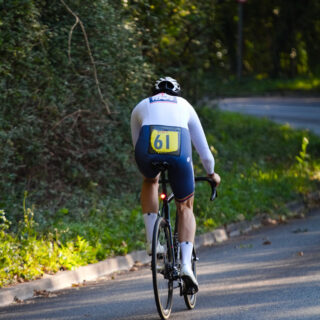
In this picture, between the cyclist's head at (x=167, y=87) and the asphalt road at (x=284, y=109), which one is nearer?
the cyclist's head at (x=167, y=87)

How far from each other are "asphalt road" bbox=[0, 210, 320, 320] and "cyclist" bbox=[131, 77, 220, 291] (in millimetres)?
649

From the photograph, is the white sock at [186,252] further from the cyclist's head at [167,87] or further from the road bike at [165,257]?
the cyclist's head at [167,87]

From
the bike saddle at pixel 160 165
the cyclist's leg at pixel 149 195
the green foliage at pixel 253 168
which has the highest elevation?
the bike saddle at pixel 160 165

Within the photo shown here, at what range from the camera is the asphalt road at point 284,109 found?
84.7 feet

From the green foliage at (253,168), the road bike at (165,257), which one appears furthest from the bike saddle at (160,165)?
the green foliage at (253,168)

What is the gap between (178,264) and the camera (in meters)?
6.89

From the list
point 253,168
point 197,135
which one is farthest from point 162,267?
point 253,168

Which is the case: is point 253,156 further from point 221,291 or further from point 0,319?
point 0,319

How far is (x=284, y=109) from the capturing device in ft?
99.9

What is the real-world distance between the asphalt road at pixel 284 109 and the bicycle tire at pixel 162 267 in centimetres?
1641

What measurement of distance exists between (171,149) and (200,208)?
20.3ft

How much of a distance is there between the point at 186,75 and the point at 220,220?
6214 mm

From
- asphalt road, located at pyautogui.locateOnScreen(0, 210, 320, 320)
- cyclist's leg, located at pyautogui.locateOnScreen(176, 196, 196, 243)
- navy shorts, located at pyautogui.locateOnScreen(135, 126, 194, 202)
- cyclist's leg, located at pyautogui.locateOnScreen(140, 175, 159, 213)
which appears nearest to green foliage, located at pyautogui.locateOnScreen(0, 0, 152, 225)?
asphalt road, located at pyautogui.locateOnScreen(0, 210, 320, 320)

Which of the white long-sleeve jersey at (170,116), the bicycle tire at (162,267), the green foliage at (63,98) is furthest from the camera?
the green foliage at (63,98)
